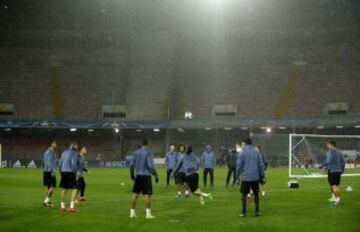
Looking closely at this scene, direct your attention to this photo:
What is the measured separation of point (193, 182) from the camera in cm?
2041

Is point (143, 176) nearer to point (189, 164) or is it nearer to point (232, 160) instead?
point (189, 164)

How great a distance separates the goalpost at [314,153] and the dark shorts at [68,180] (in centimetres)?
1860

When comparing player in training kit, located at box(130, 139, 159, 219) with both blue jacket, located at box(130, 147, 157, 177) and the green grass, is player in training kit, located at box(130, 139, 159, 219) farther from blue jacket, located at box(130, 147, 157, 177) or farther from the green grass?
the green grass

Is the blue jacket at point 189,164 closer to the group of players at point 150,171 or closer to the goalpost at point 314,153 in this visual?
the group of players at point 150,171

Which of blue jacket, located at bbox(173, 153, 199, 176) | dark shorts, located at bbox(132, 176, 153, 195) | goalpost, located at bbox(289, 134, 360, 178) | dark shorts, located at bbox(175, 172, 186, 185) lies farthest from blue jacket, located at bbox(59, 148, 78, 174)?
goalpost, located at bbox(289, 134, 360, 178)

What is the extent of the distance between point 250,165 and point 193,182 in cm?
454

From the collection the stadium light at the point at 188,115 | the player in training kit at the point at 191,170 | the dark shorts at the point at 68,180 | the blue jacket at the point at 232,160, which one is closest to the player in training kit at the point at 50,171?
the dark shorts at the point at 68,180

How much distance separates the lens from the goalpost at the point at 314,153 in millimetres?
35781

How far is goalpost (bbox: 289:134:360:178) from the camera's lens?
117 feet

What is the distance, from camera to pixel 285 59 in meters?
67.1

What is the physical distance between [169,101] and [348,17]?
2590cm

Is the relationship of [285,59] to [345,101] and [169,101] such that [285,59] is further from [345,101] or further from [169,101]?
[169,101]

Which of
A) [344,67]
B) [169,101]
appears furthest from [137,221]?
[344,67]

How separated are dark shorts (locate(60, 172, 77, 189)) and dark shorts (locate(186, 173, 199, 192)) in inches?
177
